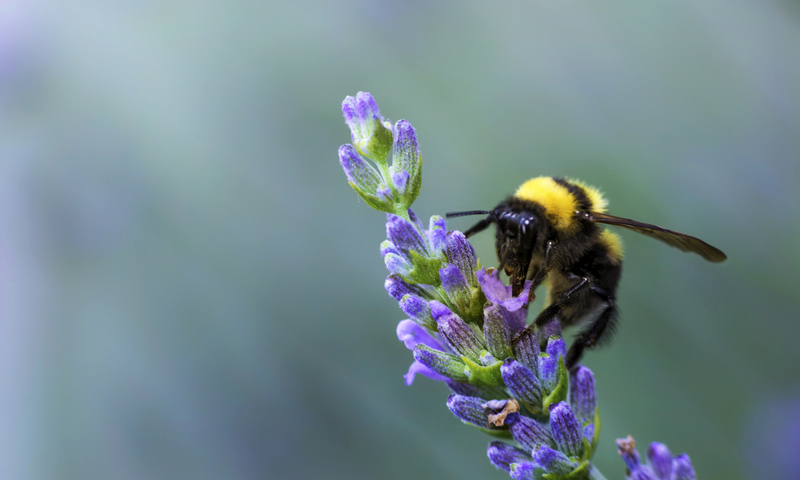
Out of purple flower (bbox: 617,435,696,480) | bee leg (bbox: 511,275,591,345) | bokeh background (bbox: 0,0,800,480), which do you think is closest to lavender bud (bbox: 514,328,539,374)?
bee leg (bbox: 511,275,591,345)

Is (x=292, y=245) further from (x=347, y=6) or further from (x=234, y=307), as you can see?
(x=347, y=6)

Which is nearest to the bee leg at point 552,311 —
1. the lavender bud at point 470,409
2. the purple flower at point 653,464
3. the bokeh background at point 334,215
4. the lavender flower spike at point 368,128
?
the lavender bud at point 470,409

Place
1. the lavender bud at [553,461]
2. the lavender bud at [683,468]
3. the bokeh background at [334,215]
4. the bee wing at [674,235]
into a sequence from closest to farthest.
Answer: the lavender bud at [553,461]
the lavender bud at [683,468]
the bee wing at [674,235]
the bokeh background at [334,215]

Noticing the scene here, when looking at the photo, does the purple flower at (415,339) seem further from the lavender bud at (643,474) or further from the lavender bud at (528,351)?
the lavender bud at (643,474)

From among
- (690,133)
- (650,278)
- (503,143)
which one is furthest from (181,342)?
(690,133)

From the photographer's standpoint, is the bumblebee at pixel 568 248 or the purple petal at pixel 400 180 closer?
the purple petal at pixel 400 180

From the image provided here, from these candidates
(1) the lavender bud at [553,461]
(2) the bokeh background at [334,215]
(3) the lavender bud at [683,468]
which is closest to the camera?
(1) the lavender bud at [553,461]
